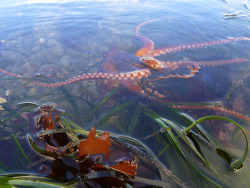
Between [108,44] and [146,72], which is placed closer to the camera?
[146,72]

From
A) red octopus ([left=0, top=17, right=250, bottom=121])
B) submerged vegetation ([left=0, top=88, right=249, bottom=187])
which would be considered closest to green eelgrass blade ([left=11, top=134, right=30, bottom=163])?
submerged vegetation ([left=0, top=88, right=249, bottom=187])

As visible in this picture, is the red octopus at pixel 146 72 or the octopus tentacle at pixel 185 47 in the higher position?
the octopus tentacle at pixel 185 47

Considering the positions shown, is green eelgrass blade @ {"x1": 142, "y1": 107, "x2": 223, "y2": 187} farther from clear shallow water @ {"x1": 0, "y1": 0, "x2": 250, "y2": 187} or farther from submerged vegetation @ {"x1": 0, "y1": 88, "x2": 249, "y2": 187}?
clear shallow water @ {"x1": 0, "y1": 0, "x2": 250, "y2": 187}

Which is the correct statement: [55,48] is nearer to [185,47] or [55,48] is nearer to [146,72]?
[146,72]

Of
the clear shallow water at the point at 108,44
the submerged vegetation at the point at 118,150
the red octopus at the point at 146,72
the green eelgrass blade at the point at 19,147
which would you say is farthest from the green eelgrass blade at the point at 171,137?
the green eelgrass blade at the point at 19,147

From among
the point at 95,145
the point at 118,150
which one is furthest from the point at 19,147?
the point at 118,150

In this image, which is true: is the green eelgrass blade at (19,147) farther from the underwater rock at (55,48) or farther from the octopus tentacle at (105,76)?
the underwater rock at (55,48)

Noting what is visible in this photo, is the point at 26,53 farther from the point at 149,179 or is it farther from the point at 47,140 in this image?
the point at 149,179
